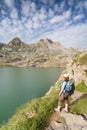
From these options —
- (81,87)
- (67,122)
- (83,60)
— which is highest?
(83,60)

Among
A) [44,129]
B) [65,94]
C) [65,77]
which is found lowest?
[44,129]

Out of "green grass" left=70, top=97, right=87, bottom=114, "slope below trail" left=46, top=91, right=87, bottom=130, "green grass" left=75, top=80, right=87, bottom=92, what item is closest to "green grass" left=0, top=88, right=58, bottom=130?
"slope below trail" left=46, top=91, right=87, bottom=130

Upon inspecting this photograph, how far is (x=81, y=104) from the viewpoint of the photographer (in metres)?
17.1

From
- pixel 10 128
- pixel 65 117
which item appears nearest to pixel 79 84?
pixel 65 117

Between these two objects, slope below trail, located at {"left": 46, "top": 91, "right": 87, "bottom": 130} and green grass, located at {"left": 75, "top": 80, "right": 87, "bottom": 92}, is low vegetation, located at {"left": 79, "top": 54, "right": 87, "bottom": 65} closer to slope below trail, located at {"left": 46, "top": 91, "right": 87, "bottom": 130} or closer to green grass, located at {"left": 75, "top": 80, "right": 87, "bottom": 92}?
green grass, located at {"left": 75, "top": 80, "right": 87, "bottom": 92}

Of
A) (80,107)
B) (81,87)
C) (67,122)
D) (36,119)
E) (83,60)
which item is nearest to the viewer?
(67,122)

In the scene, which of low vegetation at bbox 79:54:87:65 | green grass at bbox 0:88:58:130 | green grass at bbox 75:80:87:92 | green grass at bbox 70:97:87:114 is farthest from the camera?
low vegetation at bbox 79:54:87:65

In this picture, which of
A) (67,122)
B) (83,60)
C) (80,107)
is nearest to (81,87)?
(83,60)

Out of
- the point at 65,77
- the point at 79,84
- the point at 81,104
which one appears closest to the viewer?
the point at 65,77

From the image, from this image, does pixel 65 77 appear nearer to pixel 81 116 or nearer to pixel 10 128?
pixel 81 116

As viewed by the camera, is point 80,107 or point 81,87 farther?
point 81,87

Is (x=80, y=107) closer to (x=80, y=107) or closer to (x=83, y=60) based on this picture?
(x=80, y=107)

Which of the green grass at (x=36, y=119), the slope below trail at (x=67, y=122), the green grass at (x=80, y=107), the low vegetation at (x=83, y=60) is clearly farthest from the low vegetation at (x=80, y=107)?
the low vegetation at (x=83, y=60)

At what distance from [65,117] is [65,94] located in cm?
175
